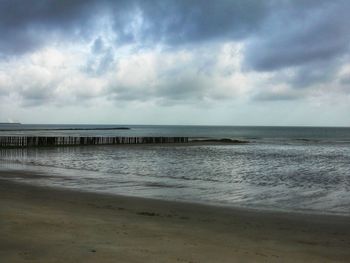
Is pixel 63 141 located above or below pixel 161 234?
above

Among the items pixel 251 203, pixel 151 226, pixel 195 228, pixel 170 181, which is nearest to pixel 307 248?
pixel 195 228

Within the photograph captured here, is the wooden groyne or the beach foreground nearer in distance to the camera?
the beach foreground

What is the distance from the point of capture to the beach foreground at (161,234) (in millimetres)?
6707

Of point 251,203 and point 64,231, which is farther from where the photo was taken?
point 251,203

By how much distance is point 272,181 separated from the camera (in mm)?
21578

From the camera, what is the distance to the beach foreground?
22.0ft

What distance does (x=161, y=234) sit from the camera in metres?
8.53

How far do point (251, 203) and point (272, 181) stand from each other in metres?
7.50

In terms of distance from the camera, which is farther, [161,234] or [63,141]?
[63,141]

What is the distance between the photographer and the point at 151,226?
9.51m

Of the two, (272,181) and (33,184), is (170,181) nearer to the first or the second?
(272,181)

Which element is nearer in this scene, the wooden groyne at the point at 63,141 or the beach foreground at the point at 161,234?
the beach foreground at the point at 161,234

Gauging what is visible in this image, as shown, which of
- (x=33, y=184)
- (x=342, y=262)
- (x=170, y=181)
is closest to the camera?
(x=342, y=262)

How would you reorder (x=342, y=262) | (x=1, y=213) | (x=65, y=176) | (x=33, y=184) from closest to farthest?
(x=342, y=262)
(x=1, y=213)
(x=33, y=184)
(x=65, y=176)
